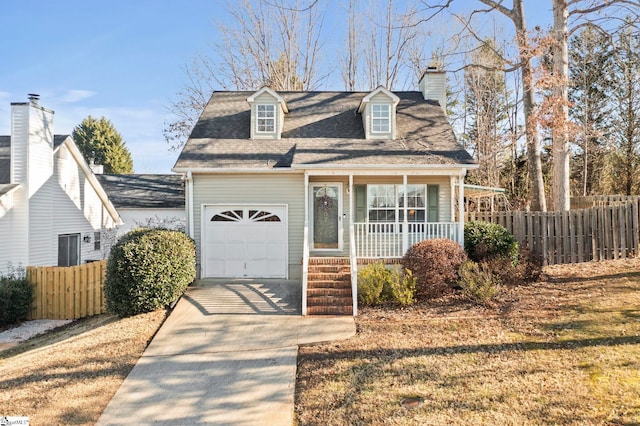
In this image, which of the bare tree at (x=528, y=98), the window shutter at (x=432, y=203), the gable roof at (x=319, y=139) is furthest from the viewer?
the bare tree at (x=528, y=98)

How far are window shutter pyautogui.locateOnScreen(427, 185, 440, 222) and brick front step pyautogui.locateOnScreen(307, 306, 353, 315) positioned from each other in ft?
15.4

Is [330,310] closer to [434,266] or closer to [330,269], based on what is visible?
[330,269]

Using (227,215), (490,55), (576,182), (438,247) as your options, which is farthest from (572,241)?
(576,182)

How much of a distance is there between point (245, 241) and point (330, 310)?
4.14 m

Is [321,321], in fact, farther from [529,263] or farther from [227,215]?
[529,263]

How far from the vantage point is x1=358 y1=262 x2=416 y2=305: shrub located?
9180 mm

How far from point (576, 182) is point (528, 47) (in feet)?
60.4

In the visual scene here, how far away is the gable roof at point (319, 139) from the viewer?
1131 centimetres

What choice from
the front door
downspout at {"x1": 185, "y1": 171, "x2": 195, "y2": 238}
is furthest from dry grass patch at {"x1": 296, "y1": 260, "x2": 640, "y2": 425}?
downspout at {"x1": 185, "y1": 171, "x2": 195, "y2": 238}

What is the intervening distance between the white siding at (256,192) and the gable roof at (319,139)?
1.56 feet

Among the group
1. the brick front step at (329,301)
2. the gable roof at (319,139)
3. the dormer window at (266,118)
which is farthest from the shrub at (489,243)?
the dormer window at (266,118)

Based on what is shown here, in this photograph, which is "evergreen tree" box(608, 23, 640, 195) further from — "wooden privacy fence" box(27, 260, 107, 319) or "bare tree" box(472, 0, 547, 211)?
"wooden privacy fence" box(27, 260, 107, 319)

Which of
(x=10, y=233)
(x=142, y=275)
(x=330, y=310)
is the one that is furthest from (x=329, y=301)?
(x=10, y=233)

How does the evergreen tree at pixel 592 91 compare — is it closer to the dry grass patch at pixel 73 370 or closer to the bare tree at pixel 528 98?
the bare tree at pixel 528 98
